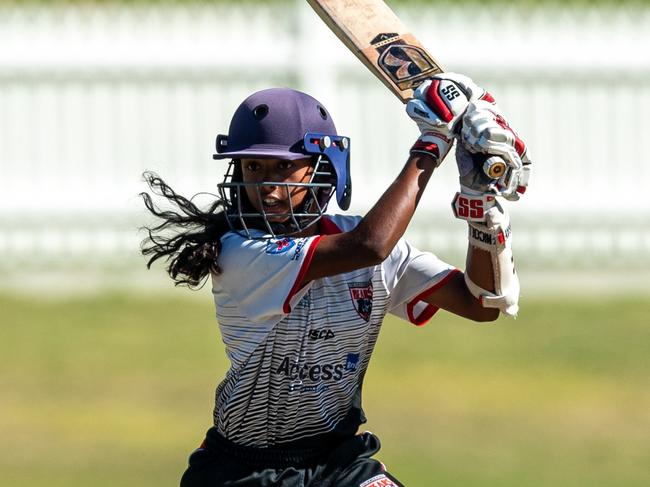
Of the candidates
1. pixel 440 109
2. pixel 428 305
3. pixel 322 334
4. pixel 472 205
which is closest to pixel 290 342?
pixel 322 334

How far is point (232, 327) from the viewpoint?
4.09 meters

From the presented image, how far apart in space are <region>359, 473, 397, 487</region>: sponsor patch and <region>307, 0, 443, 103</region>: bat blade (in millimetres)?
1024

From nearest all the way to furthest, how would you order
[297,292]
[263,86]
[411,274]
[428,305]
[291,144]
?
[297,292]
[291,144]
[411,274]
[428,305]
[263,86]

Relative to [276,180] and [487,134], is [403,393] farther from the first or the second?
[487,134]

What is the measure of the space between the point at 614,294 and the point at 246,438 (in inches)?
257

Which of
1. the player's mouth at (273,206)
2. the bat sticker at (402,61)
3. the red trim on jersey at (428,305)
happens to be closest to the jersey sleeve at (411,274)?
the red trim on jersey at (428,305)

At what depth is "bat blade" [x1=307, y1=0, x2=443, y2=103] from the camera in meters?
4.12

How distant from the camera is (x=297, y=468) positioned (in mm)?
4047

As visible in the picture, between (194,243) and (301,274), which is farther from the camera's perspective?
(194,243)

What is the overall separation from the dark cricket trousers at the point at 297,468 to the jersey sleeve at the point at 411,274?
0.40 m

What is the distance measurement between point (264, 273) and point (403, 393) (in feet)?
13.9

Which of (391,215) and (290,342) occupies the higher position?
(391,215)

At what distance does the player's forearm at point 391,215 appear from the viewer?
12.3ft

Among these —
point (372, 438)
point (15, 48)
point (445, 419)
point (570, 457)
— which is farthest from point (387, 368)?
point (372, 438)
